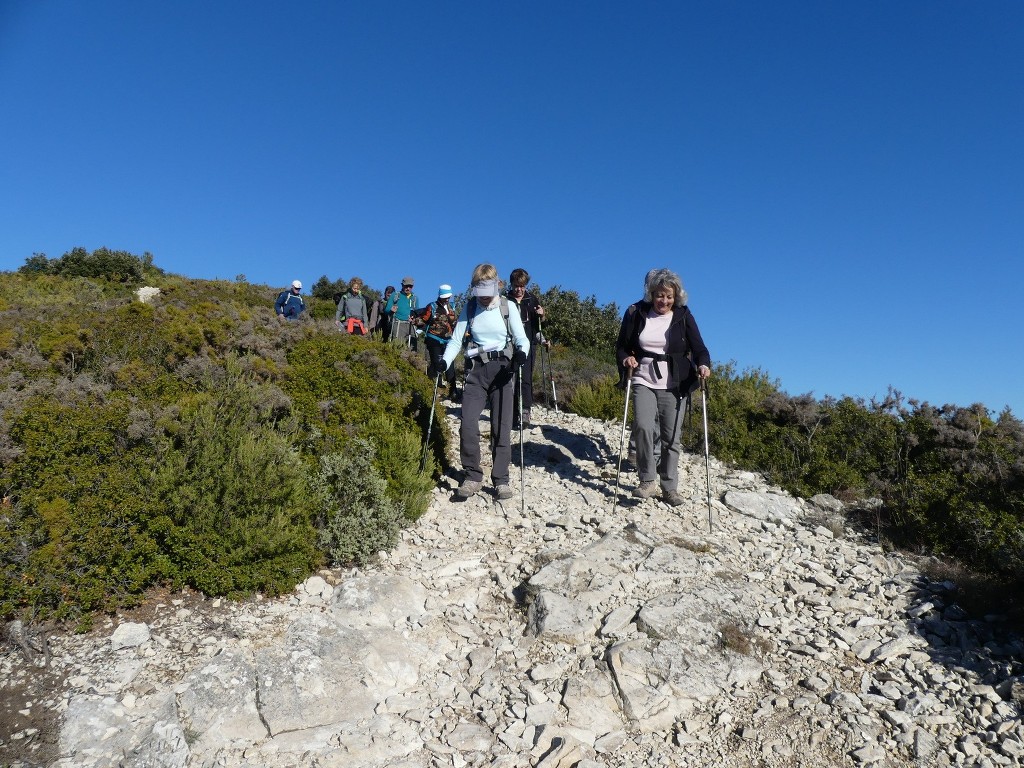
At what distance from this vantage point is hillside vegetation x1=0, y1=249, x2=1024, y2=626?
4926mm

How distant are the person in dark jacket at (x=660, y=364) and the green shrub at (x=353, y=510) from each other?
2852 mm

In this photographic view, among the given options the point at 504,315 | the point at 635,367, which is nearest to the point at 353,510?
the point at 504,315

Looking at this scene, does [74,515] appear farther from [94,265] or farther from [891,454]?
[94,265]

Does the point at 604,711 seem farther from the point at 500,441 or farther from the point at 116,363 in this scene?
the point at 116,363

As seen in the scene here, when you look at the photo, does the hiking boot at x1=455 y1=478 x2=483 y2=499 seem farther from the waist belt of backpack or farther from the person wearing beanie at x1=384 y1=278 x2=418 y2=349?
the person wearing beanie at x1=384 y1=278 x2=418 y2=349

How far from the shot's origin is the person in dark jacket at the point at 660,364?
7.23 m

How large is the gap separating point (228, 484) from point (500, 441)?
9.96 feet

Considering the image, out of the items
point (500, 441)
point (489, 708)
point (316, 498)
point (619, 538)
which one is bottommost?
point (489, 708)

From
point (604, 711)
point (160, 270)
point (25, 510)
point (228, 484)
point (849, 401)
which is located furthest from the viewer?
point (160, 270)

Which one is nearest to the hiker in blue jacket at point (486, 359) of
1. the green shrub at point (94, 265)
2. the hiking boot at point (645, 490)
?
the hiking boot at point (645, 490)

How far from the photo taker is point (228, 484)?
213 inches

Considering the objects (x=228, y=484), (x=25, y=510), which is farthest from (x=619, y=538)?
(x=25, y=510)

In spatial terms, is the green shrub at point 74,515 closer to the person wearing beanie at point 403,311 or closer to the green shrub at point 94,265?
the person wearing beanie at point 403,311

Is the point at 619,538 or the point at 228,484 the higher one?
the point at 228,484
